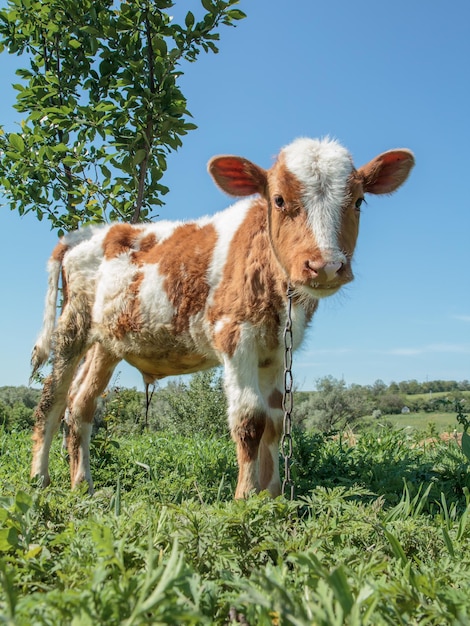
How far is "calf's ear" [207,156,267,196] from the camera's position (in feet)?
15.0

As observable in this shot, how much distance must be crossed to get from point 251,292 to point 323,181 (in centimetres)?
102

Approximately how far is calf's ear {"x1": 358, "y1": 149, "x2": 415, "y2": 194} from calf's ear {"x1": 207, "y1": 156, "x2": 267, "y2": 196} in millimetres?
821

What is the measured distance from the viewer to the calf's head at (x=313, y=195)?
149 inches

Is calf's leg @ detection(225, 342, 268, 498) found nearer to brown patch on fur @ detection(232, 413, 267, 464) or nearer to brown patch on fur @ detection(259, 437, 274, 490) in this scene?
brown patch on fur @ detection(232, 413, 267, 464)

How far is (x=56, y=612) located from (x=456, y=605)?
45.5 inches

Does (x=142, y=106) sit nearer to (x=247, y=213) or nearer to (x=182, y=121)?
(x=182, y=121)

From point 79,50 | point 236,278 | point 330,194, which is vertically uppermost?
point 79,50

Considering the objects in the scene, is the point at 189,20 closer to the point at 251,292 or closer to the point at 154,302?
the point at 154,302

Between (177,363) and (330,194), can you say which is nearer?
(330,194)

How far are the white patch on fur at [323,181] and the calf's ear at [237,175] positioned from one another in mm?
334

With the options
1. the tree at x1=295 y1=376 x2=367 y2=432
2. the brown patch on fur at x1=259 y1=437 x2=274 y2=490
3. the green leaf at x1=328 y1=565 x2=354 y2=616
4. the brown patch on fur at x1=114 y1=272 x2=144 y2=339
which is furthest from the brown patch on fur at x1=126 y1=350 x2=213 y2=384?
the tree at x1=295 y1=376 x2=367 y2=432

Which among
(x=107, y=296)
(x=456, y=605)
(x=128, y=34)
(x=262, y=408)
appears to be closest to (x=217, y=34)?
(x=128, y=34)

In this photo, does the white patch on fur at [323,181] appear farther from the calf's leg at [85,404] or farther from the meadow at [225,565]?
the calf's leg at [85,404]

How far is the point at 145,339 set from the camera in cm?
525
